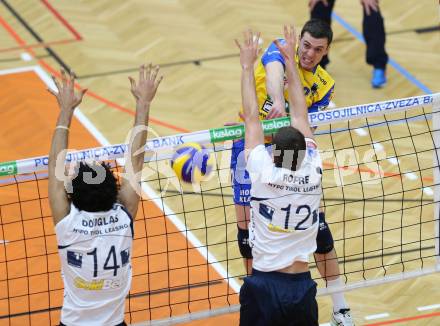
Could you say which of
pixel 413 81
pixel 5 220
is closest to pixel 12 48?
pixel 5 220

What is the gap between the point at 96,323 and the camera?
21.5 feet

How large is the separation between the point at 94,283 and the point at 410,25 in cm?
919

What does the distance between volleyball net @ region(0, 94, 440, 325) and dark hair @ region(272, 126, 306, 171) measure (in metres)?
0.78

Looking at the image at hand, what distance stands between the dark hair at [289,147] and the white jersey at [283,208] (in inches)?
2.2

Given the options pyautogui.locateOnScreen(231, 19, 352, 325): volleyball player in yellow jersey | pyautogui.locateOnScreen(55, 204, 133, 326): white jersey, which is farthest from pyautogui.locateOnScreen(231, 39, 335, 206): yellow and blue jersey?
pyautogui.locateOnScreen(55, 204, 133, 326): white jersey

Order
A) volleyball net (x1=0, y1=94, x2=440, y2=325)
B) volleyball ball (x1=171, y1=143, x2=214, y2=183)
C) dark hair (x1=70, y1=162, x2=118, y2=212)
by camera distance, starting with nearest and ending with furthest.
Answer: dark hair (x1=70, y1=162, x2=118, y2=212) → volleyball net (x1=0, y1=94, x2=440, y2=325) → volleyball ball (x1=171, y1=143, x2=214, y2=183)

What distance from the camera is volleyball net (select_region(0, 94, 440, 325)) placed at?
28.4ft

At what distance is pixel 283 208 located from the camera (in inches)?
271

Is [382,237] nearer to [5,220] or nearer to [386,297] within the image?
[386,297]

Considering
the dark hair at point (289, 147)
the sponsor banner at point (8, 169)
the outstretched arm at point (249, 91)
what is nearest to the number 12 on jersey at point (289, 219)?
the dark hair at point (289, 147)

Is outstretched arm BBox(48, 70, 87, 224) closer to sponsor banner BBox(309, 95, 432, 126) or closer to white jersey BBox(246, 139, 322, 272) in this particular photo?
white jersey BBox(246, 139, 322, 272)

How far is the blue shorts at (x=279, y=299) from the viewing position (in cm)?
694

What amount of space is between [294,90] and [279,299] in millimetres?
1593

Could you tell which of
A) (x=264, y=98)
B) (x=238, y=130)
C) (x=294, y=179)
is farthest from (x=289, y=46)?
(x=294, y=179)
